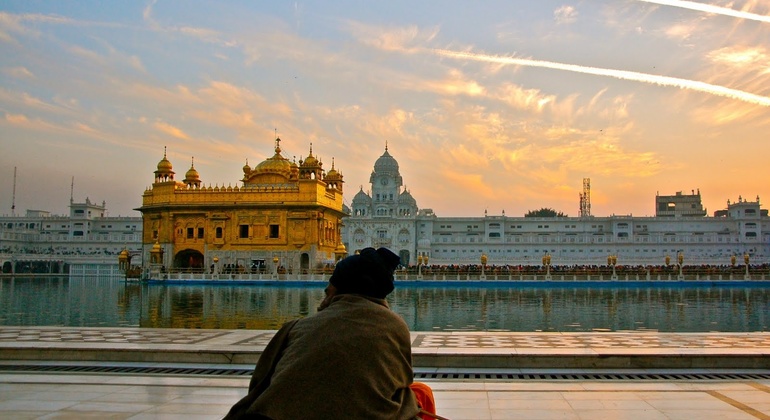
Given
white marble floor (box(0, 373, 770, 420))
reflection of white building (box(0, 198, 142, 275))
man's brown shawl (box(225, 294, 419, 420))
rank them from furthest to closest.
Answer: reflection of white building (box(0, 198, 142, 275)) → white marble floor (box(0, 373, 770, 420)) → man's brown shawl (box(225, 294, 419, 420))

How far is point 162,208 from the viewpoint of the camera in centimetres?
5650

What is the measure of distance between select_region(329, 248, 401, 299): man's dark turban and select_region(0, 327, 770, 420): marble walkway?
3.24m

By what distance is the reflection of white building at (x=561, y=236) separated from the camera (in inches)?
3570

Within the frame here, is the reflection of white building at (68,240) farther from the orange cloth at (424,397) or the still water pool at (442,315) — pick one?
the orange cloth at (424,397)

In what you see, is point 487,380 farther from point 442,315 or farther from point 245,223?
point 245,223

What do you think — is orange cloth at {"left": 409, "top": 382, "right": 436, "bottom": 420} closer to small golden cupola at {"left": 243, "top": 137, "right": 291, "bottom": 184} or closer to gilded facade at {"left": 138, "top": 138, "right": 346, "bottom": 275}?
gilded facade at {"left": 138, "top": 138, "right": 346, "bottom": 275}

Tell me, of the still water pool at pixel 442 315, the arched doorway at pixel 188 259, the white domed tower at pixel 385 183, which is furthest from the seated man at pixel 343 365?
the white domed tower at pixel 385 183

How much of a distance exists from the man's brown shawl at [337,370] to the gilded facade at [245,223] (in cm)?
4916

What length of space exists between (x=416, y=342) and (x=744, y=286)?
42.5 m

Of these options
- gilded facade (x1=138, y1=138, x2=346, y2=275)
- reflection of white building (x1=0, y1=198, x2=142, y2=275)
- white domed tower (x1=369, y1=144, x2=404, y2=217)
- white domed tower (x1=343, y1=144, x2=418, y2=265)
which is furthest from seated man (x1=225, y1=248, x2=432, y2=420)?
white domed tower (x1=369, y1=144, x2=404, y2=217)

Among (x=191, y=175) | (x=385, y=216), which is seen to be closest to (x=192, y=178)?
(x=191, y=175)

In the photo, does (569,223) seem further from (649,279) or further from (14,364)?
(14,364)

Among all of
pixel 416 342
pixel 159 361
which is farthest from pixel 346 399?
pixel 416 342

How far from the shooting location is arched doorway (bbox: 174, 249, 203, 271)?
5712 cm
